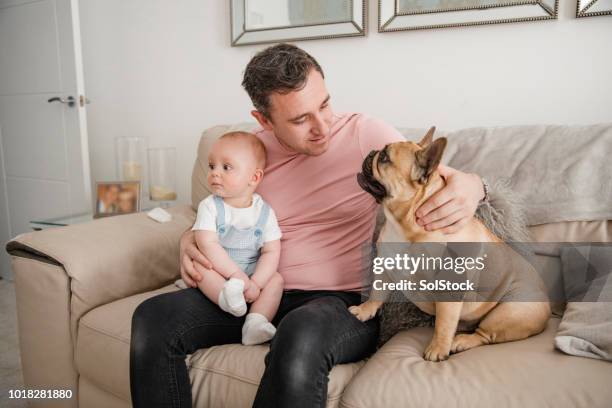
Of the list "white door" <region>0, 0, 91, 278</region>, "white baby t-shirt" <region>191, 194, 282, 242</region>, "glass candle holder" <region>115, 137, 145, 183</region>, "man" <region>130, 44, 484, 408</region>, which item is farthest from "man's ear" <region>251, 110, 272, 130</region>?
"white door" <region>0, 0, 91, 278</region>

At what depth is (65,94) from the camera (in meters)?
2.73

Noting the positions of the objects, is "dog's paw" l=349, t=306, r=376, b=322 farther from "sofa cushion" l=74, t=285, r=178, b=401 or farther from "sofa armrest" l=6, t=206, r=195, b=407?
"sofa armrest" l=6, t=206, r=195, b=407

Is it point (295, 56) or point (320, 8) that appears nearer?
point (295, 56)

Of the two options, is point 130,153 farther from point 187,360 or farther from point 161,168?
point 187,360

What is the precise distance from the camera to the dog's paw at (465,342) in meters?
1.17

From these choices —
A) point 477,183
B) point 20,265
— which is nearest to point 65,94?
point 20,265

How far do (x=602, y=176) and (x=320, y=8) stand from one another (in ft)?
4.58

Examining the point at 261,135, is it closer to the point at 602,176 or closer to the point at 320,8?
the point at 320,8

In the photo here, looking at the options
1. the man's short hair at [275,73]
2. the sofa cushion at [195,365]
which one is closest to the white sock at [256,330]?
the sofa cushion at [195,365]

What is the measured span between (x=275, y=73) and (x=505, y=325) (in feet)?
2.97

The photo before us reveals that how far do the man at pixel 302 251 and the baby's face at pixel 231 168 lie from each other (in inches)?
4.4

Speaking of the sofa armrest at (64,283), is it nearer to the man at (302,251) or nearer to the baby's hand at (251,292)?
the man at (302,251)

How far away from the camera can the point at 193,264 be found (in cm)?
138

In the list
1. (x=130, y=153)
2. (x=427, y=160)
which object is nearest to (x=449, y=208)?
(x=427, y=160)
